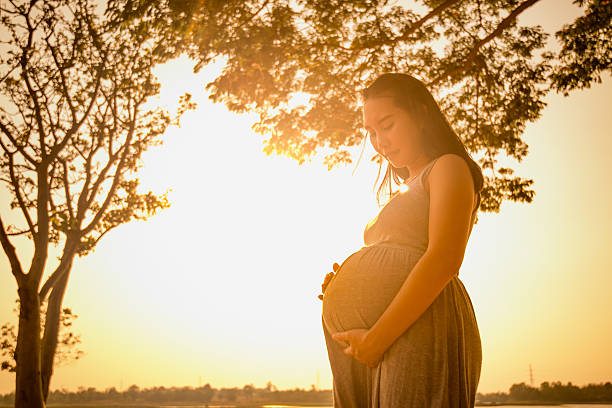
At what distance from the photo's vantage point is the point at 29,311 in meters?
9.92

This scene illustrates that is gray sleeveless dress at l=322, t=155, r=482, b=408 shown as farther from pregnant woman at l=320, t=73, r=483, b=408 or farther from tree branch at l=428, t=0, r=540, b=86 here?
tree branch at l=428, t=0, r=540, b=86

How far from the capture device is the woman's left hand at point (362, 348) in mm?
1695

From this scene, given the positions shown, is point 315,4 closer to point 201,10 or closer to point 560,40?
point 201,10

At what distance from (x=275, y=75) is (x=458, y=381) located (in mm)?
7028

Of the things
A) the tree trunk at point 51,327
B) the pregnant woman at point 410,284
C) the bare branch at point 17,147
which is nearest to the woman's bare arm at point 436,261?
the pregnant woman at point 410,284

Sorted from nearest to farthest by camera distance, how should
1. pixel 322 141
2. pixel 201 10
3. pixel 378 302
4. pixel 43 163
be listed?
pixel 378 302
pixel 201 10
pixel 322 141
pixel 43 163

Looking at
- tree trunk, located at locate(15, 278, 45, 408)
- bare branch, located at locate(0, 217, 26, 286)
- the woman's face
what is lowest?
tree trunk, located at locate(15, 278, 45, 408)

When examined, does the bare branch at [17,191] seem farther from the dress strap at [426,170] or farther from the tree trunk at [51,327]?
the dress strap at [426,170]

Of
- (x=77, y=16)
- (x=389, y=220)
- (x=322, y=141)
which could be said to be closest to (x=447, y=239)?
(x=389, y=220)

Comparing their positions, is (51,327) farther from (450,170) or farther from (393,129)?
(450,170)

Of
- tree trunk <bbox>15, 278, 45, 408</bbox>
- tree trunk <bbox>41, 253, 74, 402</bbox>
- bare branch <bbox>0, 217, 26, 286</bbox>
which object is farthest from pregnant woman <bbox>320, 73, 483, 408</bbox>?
tree trunk <bbox>41, 253, 74, 402</bbox>

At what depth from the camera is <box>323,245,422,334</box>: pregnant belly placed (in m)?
1.79

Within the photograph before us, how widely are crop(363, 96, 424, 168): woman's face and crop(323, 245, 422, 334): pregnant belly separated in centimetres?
41

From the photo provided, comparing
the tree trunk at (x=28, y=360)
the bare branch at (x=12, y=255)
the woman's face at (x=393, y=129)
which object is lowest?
the tree trunk at (x=28, y=360)
